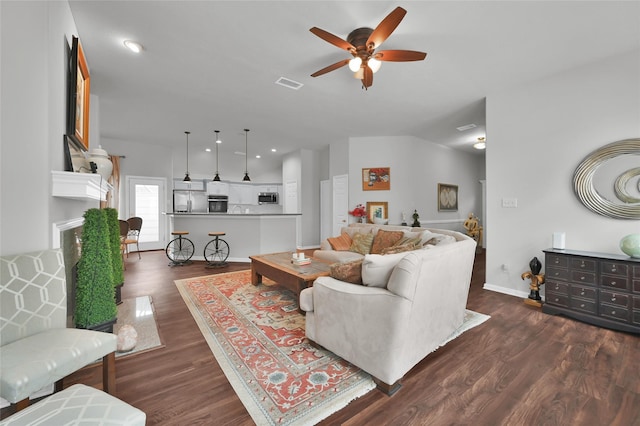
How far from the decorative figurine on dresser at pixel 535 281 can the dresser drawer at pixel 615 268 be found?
64 centimetres

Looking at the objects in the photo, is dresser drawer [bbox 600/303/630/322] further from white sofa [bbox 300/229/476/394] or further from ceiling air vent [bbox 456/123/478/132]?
ceiling air vent [bbox 456/123/478/132]

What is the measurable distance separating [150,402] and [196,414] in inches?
13.8

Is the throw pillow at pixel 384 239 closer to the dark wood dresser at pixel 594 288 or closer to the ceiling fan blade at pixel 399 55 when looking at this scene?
the dark wood dresser at pixel 594 288

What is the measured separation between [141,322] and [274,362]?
1.72 metres

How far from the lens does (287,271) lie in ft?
10.2

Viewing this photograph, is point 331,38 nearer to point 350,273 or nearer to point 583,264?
point 350,273

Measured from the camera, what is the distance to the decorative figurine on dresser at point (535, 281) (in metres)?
3.31

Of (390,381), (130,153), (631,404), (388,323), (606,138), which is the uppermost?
(130,153)

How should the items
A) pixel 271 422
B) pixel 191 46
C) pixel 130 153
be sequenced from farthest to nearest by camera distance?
pixel 130 153 → pixel 191 46 → pixel 271 422

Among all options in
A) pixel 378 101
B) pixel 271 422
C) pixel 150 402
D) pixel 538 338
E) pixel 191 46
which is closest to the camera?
pixel 271 422

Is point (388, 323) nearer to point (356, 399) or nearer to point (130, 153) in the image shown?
point (356, 399)

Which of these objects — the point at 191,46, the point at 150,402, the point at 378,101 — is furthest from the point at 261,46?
the point at 150,402

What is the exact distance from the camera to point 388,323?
168 cm

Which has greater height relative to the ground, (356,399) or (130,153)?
(130,153)
